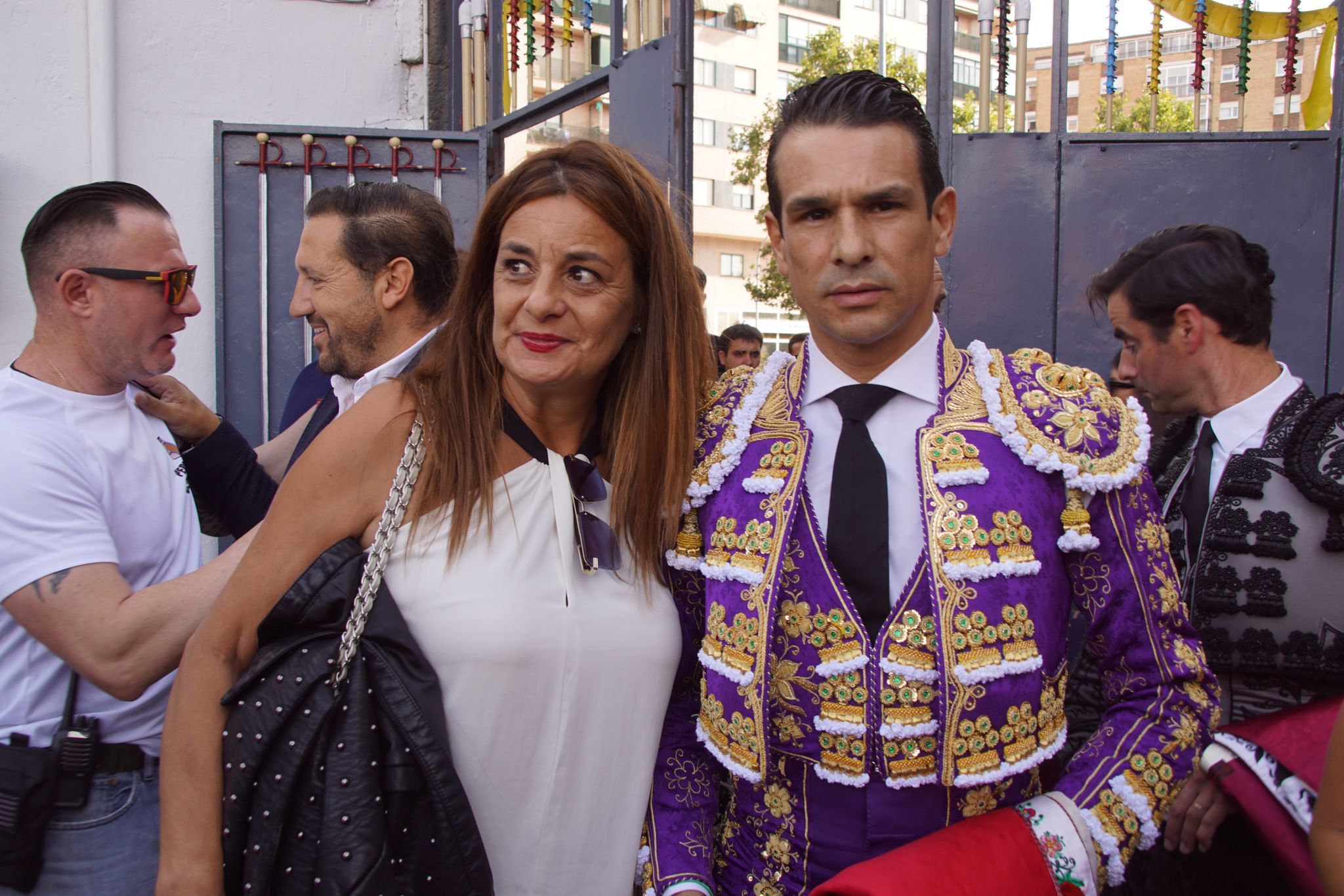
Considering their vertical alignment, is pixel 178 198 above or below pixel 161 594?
above

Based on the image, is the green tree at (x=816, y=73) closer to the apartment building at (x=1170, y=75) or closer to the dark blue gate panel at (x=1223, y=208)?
the apartment building at (x=1170, y=75)

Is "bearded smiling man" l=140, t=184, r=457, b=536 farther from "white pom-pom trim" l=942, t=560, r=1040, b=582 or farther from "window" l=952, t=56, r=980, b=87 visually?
"window" l=952, t=56, r=980, b=87

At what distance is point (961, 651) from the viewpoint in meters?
1.48

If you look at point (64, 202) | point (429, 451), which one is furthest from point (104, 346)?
point (429, 451)

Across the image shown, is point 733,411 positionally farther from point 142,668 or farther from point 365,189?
point 365,189

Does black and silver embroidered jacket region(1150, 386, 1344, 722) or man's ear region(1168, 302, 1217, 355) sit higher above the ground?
man's ear region(1168, 302, 1217, 355)

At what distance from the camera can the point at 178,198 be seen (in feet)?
16.0

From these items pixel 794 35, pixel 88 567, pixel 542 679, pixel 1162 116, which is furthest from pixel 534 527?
pixel 794 35

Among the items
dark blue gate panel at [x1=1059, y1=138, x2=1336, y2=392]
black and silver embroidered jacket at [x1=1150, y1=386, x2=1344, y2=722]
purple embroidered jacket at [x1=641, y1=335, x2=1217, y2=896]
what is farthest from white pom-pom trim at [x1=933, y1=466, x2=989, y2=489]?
dark blue gate panel at [x1=1059, y1=138, x2=1336, y2=392]

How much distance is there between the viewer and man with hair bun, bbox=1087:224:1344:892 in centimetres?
204

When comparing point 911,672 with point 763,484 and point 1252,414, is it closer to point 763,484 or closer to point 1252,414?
point 763,484

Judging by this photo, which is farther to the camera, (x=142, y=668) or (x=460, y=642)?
(x=142, y=668)

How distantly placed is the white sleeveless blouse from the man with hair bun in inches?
39.6

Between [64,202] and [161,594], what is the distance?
934mm
